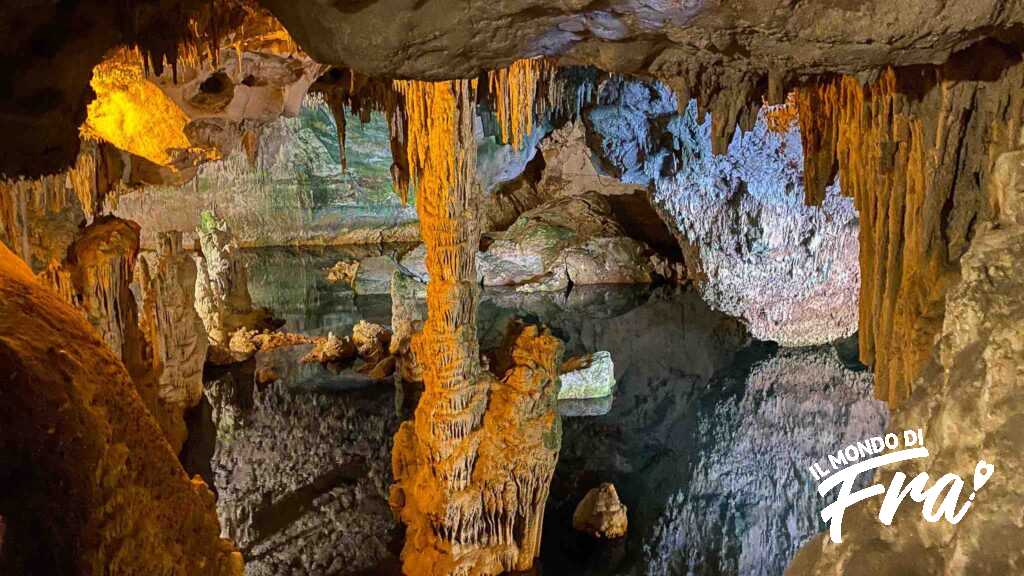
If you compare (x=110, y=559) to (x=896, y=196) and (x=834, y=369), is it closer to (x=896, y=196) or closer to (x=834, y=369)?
(x=896, y=196)

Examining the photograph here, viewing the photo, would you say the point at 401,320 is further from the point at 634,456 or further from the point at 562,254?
the point at 562,254

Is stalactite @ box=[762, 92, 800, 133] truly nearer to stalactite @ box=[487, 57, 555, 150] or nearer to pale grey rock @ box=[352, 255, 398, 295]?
stalactite @ box=[487, 57, 555, 150]

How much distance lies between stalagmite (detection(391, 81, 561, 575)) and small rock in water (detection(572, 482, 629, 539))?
0.91 meters

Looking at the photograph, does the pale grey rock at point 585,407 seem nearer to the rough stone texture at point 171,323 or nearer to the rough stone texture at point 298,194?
the rough stone texture at point 171,323

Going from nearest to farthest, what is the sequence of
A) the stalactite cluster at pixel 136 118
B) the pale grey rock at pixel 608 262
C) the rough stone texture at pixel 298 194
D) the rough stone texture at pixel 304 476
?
the rough stone texture at pixel 304 476 < the stalactite cluster at pixel 136 118 < the pale grey rock at pixel 608 262 < the rough stone texture at pixel 298 194

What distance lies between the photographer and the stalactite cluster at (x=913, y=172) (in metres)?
2.37

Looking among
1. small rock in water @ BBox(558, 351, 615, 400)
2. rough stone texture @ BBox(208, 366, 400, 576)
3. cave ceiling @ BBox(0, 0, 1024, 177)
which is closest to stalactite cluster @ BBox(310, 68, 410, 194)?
rough stone texture @ BBox(208, 366, 400, 576)

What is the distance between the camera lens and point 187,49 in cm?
464

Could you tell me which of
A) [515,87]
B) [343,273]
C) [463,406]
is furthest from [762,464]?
[343,273]

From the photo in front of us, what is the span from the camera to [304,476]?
640 centimetres

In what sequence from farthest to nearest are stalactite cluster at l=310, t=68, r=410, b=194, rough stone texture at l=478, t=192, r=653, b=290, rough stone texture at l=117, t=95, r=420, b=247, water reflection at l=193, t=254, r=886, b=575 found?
1. rough stone texture at l=117, t=95, r=420, b=247
2. rough stone texture at l=478, t=192, r=653, b=290
3. stalactite cluster at l=310, t=68, r=410, b=194
4. water reflection at l=193, t=254, r=886, b=575

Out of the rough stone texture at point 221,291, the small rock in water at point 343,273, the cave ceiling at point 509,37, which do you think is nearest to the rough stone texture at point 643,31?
the cave ceiling at point 509,37

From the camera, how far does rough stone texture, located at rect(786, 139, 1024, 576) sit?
1198 millimetres

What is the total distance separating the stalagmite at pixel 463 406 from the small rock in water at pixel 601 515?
0.91 m
